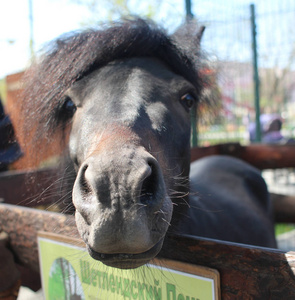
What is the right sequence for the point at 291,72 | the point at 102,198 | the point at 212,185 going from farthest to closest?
the point at 291,72 → the point at 212,185 → the point at 102,198

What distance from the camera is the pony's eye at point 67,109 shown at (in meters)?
1.57

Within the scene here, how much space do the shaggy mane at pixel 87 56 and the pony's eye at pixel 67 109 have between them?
31mm

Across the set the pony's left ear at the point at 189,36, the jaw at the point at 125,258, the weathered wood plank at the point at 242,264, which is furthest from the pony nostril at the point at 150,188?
the pony's left ear at the point at 189,36

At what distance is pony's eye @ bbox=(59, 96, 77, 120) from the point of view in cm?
157

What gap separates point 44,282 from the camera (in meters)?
1.52

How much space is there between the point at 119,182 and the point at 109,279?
561 millimetres

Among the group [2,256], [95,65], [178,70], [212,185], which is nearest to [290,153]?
[212,185]

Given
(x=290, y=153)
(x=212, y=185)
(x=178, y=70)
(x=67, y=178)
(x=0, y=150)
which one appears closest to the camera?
(x=67, y=178)

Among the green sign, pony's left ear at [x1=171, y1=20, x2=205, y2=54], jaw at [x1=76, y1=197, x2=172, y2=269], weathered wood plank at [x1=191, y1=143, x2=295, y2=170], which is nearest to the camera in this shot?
jaw at [x1=76, y1=197, x2=172, y2=269]

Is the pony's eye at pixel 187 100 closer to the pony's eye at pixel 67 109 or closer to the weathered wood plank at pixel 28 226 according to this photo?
the pony's eye at pixel 67 109

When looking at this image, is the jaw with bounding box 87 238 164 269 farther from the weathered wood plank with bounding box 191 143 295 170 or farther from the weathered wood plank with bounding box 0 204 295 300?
the weathered wood plank with bounding box 191 143 295 170

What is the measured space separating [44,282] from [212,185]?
1.90 meters

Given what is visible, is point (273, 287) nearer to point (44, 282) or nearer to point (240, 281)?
point (240, 281)

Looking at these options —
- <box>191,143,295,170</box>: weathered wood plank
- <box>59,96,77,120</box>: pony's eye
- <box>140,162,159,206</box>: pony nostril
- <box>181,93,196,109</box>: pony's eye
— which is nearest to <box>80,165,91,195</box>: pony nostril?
<box>140,162,159,206</box>: pony nostril
